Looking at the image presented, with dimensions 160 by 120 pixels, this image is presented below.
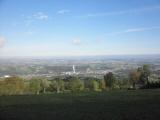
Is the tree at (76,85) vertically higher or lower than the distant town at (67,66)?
lower

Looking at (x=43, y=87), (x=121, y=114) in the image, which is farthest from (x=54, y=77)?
(x=121, y=114)

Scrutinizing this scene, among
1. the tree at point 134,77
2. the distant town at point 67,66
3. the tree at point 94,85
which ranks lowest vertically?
the tree at point 94,85

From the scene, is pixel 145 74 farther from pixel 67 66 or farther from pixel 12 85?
pixel 12 85

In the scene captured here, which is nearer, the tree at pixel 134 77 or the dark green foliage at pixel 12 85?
the dark green foliage at pixel 12 85

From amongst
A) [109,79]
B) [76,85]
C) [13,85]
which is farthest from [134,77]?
[13,85]

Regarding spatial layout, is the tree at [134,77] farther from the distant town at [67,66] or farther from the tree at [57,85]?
the tree at [57,85]

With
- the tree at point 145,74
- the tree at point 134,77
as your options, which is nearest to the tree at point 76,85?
the tree at point 134,77

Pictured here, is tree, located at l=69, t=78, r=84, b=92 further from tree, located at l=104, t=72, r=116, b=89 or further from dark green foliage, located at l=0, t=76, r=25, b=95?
dark green foliage, located at l=0, t=76, r=25, b=95

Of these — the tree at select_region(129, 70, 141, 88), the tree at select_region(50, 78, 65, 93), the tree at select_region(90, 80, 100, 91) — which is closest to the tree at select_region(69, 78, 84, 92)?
the tree at select_region(90, 80, 100, 91)
